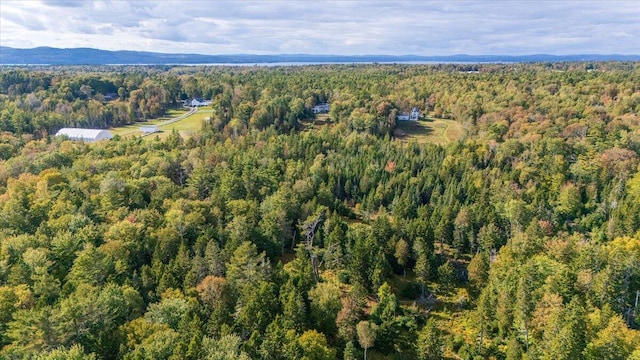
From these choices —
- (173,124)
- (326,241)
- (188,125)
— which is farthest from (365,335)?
(173,124)

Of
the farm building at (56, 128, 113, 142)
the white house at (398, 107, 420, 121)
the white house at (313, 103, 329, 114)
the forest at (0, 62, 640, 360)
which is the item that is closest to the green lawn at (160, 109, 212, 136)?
the forest at (0, 62, 640, 360)

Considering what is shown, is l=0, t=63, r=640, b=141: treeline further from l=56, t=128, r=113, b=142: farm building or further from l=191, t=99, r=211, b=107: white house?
l=56, t=128, r=113, b=142: farm building

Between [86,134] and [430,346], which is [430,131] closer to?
[430,346]

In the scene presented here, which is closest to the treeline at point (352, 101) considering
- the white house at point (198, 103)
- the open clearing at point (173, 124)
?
the white house at point (198, 103)

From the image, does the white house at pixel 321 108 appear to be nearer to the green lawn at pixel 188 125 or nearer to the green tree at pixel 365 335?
the green lawn at pixel 188 125

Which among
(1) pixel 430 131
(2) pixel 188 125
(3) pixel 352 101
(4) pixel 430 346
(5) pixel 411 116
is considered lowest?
(4) pixel 430 346
